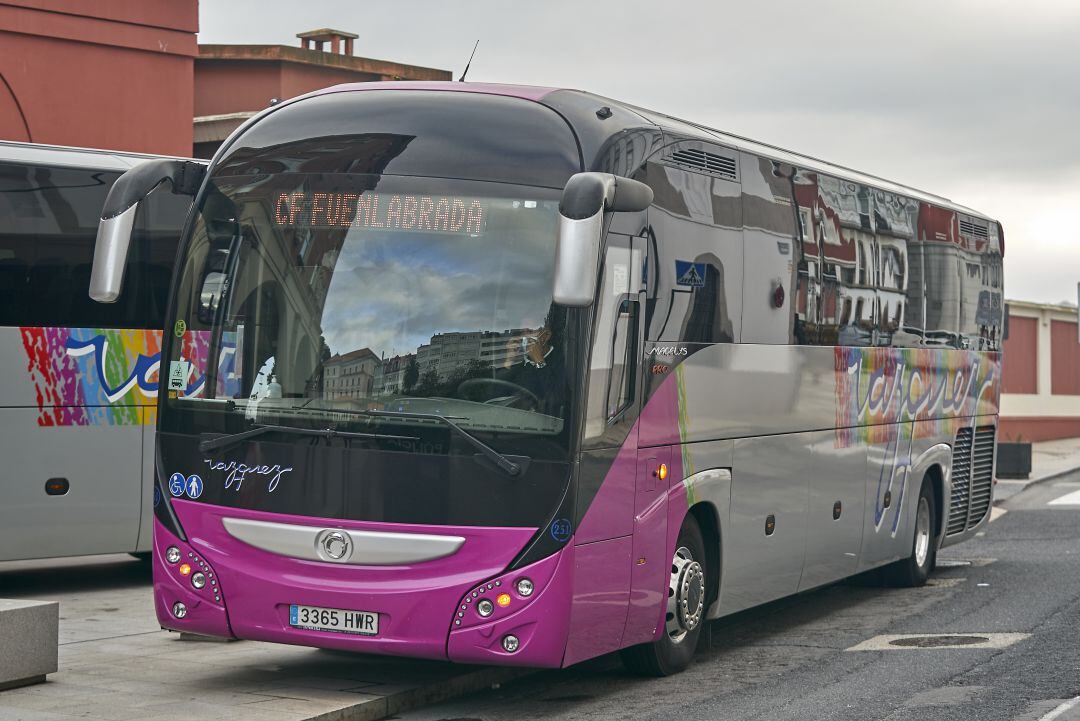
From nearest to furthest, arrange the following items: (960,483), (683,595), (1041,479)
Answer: (683,595)
(960,483)
(1041,479)

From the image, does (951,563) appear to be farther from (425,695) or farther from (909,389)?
(425,695)

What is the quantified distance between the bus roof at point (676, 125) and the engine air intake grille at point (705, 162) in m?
0.12

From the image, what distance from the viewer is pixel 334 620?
8.34 meters

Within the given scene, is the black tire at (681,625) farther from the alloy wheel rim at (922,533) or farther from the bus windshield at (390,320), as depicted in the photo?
the alloy wheel rim at (922,533)

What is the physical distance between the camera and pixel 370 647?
27.2 ft

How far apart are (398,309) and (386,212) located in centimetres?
55

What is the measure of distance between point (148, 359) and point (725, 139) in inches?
214

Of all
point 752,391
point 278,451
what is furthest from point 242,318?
point 752,391

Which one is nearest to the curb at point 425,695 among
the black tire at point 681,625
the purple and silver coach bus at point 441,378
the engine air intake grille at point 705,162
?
the purple and silver coach bus at point 441,378

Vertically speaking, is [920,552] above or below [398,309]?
below

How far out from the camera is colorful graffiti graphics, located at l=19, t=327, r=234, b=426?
12.8 metres

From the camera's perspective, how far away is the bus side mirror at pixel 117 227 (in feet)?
28.3

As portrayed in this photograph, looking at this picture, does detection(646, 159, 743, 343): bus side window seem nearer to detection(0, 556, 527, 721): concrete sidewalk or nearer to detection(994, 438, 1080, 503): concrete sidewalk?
detection(0, 556, 527, 721): concrete sidewalk

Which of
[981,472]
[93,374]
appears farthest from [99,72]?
[981,472]
